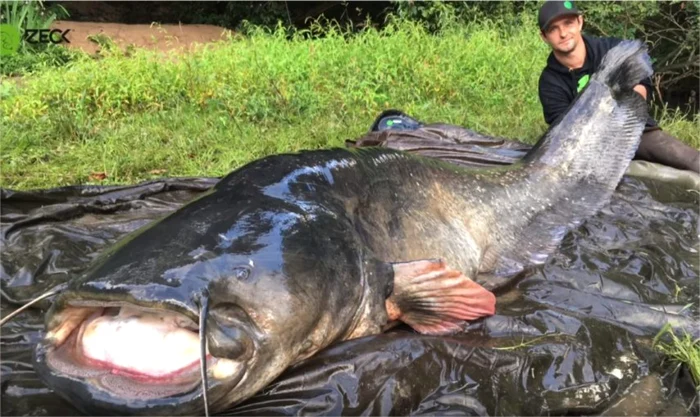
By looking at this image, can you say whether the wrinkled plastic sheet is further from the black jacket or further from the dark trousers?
the black jacket

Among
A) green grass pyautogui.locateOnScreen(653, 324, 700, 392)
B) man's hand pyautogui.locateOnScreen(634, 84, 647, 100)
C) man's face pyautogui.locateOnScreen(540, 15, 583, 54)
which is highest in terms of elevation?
man's face pyautogui.locateOnScreen(540, 15, 583, 54)

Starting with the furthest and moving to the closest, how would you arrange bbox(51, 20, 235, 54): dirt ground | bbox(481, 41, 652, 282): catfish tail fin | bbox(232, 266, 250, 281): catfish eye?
1. bbox(51, 20, 235, 54): dirt ground
2. bbox(481, 41, 652, 282): catfish tail fin
3. bbox(232, 266, 250, 281): catfish eye

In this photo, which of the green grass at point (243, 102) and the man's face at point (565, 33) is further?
the green grass at point (243, 102)

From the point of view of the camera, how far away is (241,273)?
149 cm

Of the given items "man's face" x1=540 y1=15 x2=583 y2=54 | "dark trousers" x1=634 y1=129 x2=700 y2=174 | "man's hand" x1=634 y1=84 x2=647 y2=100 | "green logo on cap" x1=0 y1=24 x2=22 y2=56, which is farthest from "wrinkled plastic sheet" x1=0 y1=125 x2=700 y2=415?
"green logo on cap" x1=0 y1=24 x2=22 y2=56

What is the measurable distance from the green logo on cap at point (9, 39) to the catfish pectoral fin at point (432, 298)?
20.1ft

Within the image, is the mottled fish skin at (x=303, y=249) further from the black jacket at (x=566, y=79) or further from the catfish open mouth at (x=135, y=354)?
the black jacket at (x=566, y=79)

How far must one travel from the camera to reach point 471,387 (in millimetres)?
1688

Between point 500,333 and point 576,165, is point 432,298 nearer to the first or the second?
point 500,333

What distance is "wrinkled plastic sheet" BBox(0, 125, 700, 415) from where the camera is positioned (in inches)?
63.5

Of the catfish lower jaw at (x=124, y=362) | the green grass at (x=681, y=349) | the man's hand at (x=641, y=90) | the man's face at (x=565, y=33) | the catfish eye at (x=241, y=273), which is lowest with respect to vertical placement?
the green grass at (x=681, y=349)

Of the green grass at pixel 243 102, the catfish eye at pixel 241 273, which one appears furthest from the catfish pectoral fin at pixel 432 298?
the green grass at pixel 243 102

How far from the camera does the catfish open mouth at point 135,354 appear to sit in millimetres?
1342

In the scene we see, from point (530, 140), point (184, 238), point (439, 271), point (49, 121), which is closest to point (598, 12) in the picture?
point (530, 140)
